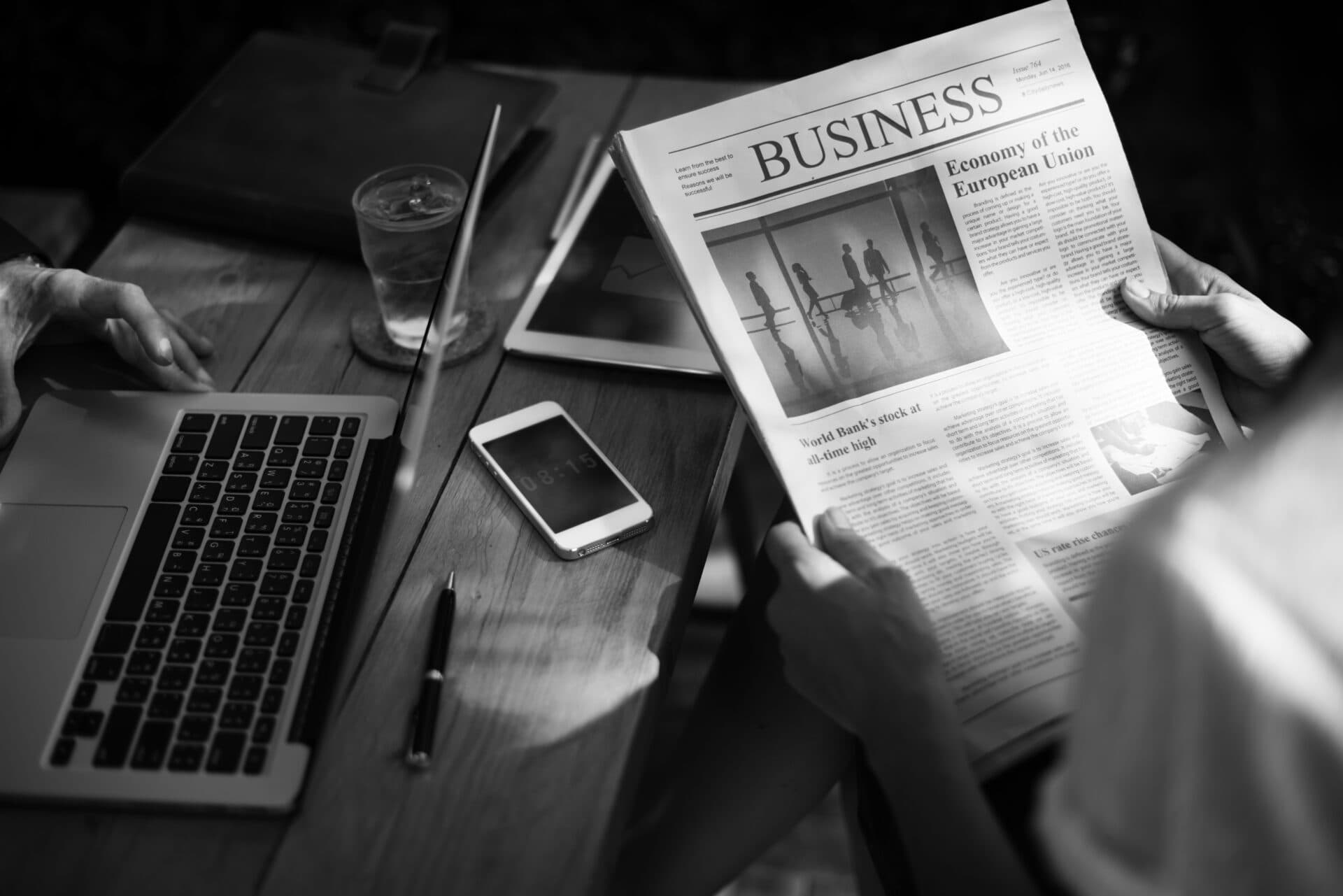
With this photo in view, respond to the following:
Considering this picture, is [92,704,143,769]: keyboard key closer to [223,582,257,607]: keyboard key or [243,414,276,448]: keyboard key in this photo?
[223,582,257,607]: keyboard key

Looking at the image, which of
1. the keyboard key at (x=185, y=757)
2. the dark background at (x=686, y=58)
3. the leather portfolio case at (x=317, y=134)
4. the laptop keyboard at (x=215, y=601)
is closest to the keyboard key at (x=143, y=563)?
the laptop keyboard at (x=215, y=601)

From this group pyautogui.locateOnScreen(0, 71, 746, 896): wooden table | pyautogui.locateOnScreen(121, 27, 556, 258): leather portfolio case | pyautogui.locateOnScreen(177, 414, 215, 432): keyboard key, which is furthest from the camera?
pyautogui.locateOnScreen(121, 27, 556, 258): leather portfolio case

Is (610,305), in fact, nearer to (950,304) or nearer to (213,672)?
(950,304)

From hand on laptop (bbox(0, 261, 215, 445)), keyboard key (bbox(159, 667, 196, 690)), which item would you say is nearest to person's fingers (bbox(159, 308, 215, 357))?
hand on laptop (bbox(0, 261, 215, 445))

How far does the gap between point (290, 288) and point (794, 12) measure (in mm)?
1405

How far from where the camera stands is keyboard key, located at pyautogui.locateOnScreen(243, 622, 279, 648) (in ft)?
2.05

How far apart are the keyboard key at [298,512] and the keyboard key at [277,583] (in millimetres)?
45

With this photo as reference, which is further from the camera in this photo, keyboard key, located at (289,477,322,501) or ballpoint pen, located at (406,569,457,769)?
keyboard key, located at (289,477,322,501)

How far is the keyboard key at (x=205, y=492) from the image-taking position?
0.71m

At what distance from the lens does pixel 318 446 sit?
74 cm

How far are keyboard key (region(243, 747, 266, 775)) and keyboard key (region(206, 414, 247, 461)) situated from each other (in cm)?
24

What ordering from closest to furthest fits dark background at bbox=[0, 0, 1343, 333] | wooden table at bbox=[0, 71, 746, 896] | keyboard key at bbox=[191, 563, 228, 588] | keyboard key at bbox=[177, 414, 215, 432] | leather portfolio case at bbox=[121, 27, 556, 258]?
wooden table at bbox=[0, 71, 746, 896] → keyboard key at bbox=[191, 563, 228, 588] → keyboard key at bbox=[177, 414, 215, 432] → leather portfolio case at bbox=[121, 27, 556, 258] → dark background at bbox=[0, 0, 1343, 333]

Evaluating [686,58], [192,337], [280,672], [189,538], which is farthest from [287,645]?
[686,58]

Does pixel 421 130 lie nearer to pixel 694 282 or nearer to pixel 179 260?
pixel 179 260
